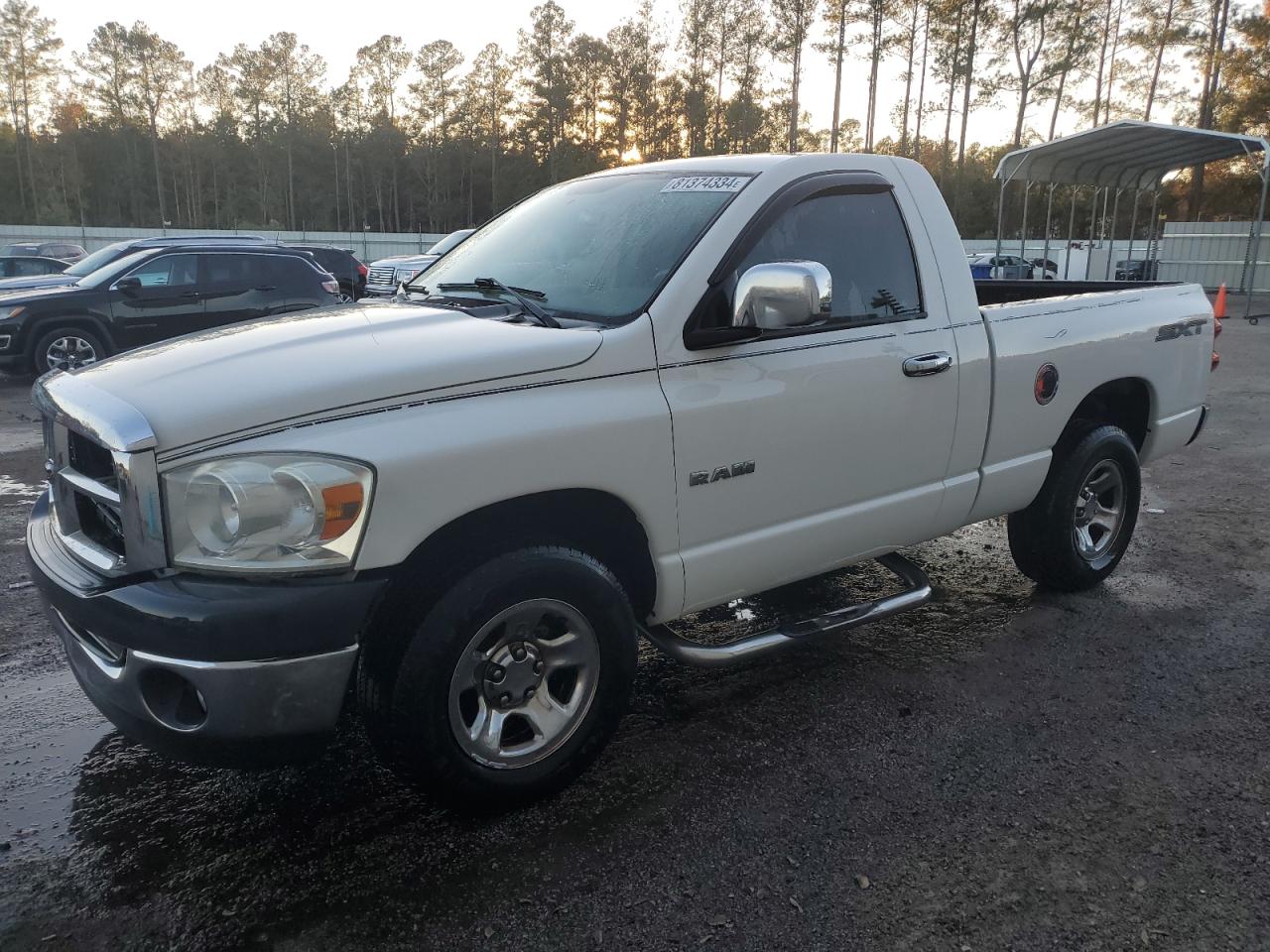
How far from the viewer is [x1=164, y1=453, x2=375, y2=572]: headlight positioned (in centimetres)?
233

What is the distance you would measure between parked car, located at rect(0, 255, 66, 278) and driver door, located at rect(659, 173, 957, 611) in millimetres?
17445

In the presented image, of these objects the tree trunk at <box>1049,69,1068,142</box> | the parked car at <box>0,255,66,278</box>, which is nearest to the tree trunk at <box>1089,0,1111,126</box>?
the tree trunk at <box>1049,69,1068,142</box>

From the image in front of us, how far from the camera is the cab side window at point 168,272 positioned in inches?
465

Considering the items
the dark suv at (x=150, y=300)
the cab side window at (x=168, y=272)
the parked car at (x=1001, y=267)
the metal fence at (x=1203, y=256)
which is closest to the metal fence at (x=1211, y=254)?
the metal fence at (x=1203, y=256)

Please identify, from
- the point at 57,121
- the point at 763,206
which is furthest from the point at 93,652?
the point at 57,121

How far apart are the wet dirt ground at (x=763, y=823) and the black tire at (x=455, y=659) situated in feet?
0.56

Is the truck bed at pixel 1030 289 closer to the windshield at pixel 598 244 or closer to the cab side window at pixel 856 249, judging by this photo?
the cab side window at pixel 856 249

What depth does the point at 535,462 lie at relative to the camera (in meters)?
2.65

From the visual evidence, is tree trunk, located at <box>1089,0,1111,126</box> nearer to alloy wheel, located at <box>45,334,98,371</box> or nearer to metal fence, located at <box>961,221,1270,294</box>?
metal fence, located at <box>961,221,1270,294</box>

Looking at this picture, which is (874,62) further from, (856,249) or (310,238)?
(856,249)

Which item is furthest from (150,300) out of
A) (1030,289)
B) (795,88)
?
(795,88)

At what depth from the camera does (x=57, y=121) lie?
250ft

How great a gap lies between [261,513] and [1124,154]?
18691 millimetres

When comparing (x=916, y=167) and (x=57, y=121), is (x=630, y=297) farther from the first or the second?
(x=57, y=121)
